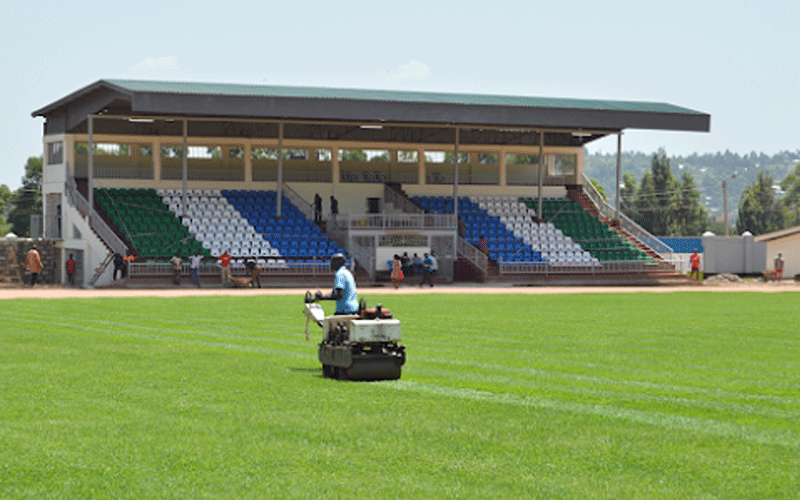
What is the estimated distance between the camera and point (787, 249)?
215 ft

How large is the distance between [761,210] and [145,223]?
4213 inches

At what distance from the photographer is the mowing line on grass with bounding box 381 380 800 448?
10.8m

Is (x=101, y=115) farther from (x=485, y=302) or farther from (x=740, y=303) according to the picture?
(x=740, y=303)

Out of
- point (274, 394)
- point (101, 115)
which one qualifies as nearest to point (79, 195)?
point (101, 115)

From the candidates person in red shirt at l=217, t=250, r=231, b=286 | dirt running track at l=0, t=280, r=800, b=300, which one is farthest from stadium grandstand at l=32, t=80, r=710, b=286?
dirt running track at l=0, t=280, r=800, b=300

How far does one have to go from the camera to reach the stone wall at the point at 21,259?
167ft

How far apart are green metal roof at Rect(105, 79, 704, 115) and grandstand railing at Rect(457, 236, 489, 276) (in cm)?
686

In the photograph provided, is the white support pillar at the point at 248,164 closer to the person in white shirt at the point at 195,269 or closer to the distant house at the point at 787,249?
the person in white shirt at the point at 195,269

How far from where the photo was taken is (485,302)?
118 feet

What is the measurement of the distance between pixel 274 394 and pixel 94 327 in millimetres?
11799

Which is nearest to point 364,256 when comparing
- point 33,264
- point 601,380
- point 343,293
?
point 33,264

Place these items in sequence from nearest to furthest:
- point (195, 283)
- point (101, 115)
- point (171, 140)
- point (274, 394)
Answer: point (274, 394)
point (195, 283)
point (101, 115)
point (171, 140)

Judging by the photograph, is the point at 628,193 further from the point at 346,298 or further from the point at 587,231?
the point at 346,298

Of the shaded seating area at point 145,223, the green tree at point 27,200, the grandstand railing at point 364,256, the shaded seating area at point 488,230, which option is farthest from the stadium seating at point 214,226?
the green tree at point 27,200
